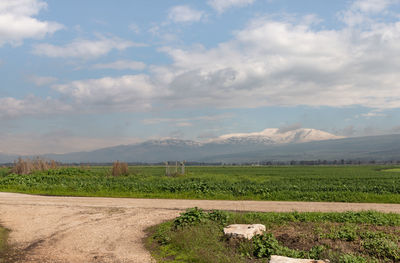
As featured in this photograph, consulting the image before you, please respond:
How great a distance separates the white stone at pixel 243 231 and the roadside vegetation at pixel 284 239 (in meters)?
0.25

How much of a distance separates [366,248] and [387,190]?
20884mm

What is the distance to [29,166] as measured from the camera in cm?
5066

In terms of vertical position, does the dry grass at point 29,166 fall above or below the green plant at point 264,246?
above

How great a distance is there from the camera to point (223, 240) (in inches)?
524

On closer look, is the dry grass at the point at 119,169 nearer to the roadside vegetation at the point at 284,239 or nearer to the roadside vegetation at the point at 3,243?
the roadside vegetation at the point at 3,243

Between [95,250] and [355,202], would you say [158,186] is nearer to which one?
[355,202]

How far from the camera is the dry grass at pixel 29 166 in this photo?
164 ft

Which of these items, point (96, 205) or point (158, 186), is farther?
point (158, 186)

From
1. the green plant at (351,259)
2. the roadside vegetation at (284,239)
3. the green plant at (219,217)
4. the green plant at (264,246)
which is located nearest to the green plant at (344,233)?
the roadside vegetation at (284,239)

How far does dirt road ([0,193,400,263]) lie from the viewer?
1290 centimetres

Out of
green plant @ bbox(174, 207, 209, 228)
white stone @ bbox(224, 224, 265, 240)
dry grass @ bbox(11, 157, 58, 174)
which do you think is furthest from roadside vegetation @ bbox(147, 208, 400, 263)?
dry grass @ bbox(11, 157, 58, 174)

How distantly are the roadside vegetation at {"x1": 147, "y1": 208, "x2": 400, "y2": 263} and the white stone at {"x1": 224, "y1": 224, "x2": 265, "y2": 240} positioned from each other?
9.8 inches

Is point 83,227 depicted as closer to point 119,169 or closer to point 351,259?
point 351,259

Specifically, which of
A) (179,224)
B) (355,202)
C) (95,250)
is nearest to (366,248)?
(179,224)
